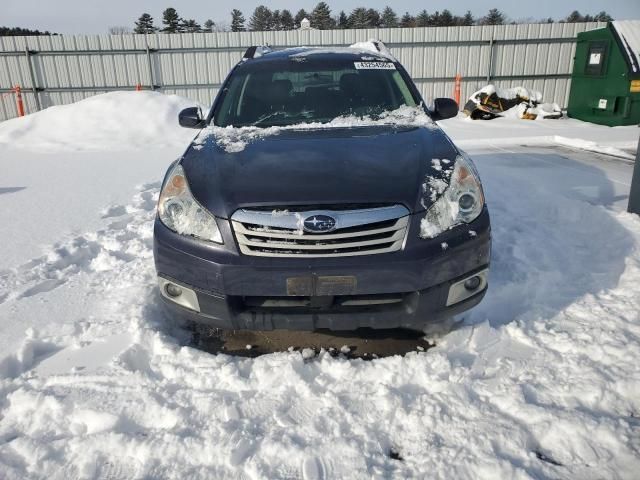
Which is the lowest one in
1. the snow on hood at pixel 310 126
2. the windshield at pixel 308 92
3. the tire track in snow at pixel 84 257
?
the tire track in snow at pixel 84 257

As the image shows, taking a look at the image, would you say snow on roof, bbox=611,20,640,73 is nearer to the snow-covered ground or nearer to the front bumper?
the snow-covered ground

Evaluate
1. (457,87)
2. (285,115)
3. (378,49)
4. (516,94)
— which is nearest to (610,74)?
(516,94)

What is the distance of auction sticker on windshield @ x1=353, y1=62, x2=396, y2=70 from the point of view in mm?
3841

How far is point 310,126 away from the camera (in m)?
3.23

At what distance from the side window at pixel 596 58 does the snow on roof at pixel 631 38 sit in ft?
1.52

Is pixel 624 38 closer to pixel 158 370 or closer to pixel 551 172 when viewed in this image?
pixel 551 172

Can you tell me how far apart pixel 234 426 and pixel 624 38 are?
12.6 metres

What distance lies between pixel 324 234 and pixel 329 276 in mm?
193

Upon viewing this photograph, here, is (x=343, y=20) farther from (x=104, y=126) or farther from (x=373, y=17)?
(x=104, y=126)

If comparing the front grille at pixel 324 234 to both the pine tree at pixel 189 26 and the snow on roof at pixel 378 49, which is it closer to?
the snow on roof at pixel 378 49

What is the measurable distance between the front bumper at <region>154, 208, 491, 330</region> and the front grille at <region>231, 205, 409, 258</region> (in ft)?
0.13

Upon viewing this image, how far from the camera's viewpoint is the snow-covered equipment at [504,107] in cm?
1280

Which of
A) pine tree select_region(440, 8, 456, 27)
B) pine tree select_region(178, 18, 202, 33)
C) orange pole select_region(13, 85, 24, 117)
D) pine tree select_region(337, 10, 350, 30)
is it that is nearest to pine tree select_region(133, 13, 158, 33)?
pine tree select_region(178, 18, 202, 33)

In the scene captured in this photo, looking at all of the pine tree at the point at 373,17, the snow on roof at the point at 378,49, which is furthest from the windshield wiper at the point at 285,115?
the pine tree at the point at 373,17
